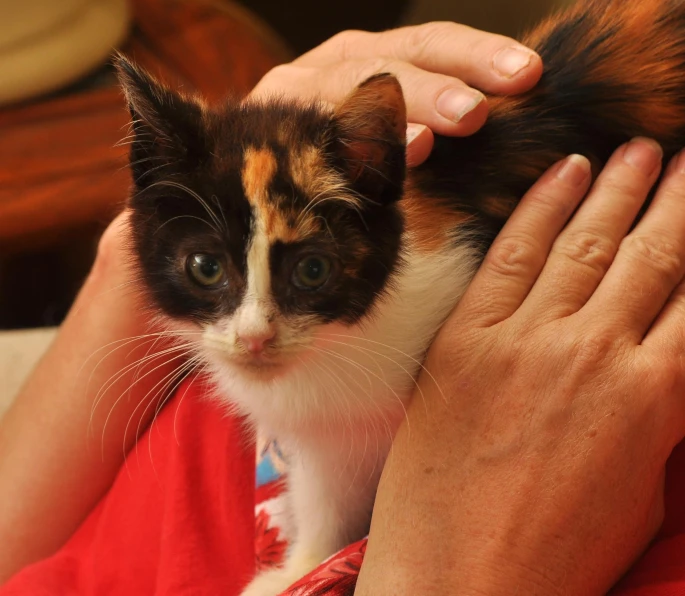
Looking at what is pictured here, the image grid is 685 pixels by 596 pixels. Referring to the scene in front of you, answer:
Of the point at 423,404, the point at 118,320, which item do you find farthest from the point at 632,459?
the point at 118,320

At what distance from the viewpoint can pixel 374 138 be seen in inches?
34.2

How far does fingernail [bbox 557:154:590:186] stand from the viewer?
0.97 metres

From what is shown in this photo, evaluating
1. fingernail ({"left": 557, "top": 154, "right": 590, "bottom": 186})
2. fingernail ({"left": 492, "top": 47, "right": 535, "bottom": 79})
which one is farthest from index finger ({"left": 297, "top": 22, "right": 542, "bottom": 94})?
fingernail ({"left": 557, "top": 154, "right": 590, "bottom": 186})

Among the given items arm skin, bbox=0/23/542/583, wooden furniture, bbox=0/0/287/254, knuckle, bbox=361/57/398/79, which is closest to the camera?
knuckle, bbox=361/57/398/79

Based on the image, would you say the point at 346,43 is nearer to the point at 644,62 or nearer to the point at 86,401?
the point at 644,62

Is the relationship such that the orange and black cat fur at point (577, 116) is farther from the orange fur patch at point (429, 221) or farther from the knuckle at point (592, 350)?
the knuckle at point (592, 350)

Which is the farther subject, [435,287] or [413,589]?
[435,287]

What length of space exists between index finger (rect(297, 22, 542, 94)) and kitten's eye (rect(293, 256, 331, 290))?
341 millimetres

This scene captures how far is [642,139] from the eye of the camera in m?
1.00

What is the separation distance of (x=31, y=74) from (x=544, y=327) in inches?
68.5

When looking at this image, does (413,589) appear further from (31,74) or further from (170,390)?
(31,74)

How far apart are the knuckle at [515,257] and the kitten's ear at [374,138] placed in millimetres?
147

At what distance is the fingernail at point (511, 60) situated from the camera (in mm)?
985

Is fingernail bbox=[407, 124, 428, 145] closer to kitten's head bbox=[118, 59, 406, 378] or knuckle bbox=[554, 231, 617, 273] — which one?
kitten's head bbox=[118, 59, 406, 378]
